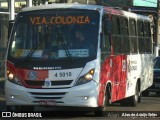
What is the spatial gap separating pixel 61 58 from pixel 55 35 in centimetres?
70

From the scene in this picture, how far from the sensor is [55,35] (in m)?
13.6

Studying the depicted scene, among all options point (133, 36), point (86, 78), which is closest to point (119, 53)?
point (133, 36)

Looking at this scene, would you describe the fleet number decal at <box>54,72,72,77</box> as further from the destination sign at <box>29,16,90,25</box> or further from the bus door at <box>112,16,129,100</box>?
the bus door at <box>112,16,129,100</box>

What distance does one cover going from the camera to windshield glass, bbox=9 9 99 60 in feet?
44.0

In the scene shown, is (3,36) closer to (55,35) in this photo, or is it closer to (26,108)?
(26,108)

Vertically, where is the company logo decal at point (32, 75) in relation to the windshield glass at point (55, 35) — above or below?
below

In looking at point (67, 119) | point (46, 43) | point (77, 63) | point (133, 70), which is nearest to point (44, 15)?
point (46, 43)

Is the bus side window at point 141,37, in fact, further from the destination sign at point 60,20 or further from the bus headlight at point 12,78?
the bus headlight at point 12,78

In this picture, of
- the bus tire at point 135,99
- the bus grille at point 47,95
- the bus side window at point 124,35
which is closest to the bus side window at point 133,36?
the bus side window at point 124,35

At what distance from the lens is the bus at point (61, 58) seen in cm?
1310

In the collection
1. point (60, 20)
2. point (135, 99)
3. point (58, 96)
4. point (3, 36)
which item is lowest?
point (135, 99)

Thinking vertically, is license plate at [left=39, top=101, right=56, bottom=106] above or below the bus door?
below

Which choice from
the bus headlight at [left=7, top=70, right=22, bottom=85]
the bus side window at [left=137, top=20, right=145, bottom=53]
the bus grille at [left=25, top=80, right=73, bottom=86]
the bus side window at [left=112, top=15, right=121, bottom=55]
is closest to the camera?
the bus grille at [left=25, top=80, right=73, bottom=86]

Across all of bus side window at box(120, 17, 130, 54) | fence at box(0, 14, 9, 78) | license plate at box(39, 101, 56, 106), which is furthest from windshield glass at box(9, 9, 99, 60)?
fence at box(0, 14, 9, 78)
